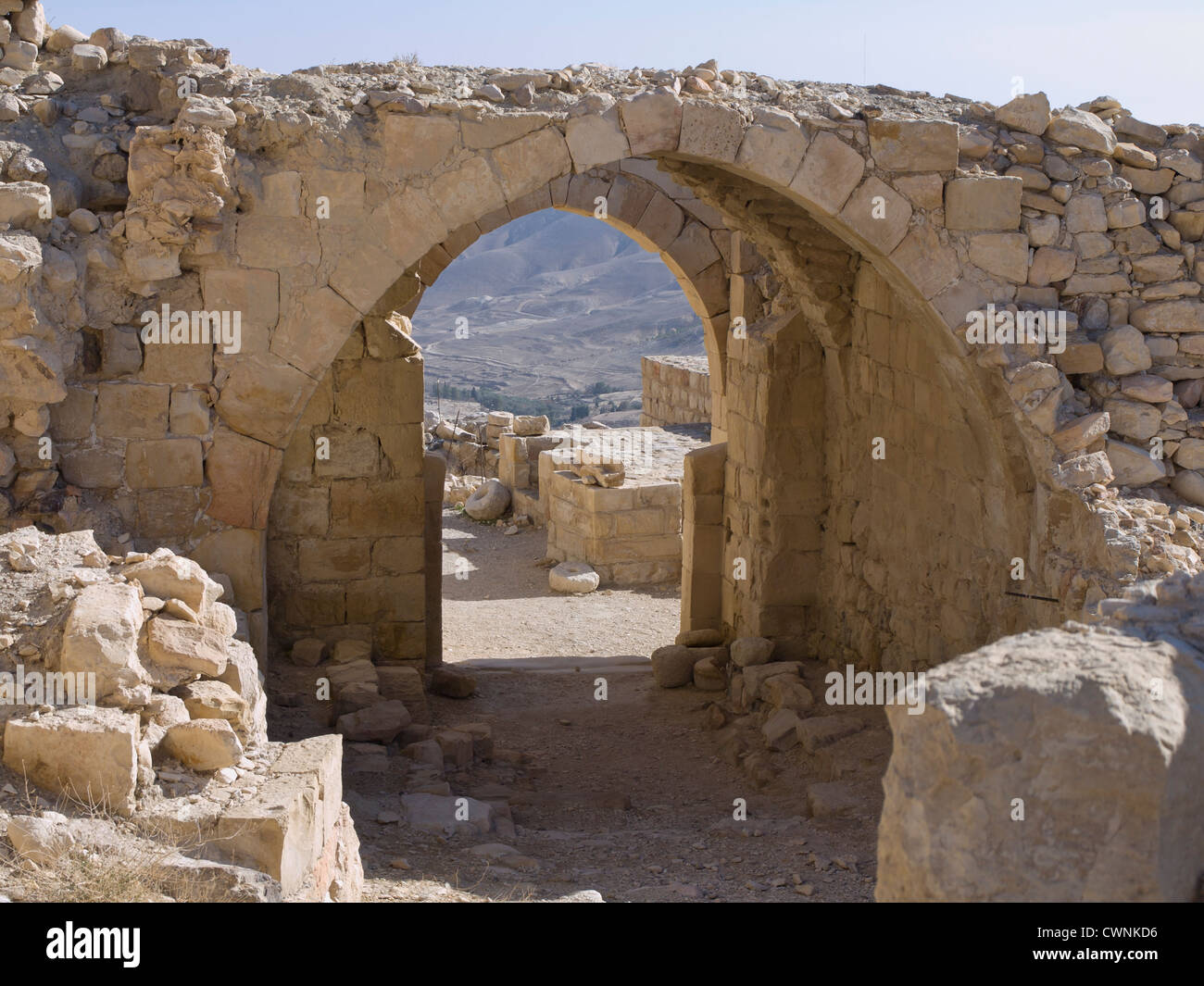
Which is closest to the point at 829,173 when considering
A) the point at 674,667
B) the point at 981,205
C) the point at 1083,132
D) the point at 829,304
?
the point at 981,205

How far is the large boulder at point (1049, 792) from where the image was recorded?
110 inches

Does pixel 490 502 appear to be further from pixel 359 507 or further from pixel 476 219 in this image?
pixel 476 219

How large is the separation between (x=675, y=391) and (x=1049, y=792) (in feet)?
44.7

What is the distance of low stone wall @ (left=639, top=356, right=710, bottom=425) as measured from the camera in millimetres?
15633

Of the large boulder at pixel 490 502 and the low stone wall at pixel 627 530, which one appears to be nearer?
the low stone wall at pixel 627 530

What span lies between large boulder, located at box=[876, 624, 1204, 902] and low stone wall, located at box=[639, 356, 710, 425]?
12.4 metres

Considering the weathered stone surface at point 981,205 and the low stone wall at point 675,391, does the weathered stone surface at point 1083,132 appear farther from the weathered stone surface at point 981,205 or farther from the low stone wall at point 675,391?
the low stone wall at point 675,391

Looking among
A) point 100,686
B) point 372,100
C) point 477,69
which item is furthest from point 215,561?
point 477,69

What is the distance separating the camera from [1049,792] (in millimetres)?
2828

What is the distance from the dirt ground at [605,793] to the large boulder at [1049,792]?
6.82ft

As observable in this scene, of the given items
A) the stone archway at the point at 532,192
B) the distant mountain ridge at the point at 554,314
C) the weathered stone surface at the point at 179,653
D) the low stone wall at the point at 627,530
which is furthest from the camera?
Result: the distant mountain ridge at the point at 554,314

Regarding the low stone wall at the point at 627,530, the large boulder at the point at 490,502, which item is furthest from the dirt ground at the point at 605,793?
the large boulder at the point at 490,502

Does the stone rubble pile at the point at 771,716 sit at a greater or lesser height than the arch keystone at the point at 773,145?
lesser

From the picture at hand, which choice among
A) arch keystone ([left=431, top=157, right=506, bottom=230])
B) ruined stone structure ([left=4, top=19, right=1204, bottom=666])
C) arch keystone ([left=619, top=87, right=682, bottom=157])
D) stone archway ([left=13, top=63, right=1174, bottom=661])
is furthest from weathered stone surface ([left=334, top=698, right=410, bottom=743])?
arch keystone ([left=619, top=87, right=682, bottom=157])
